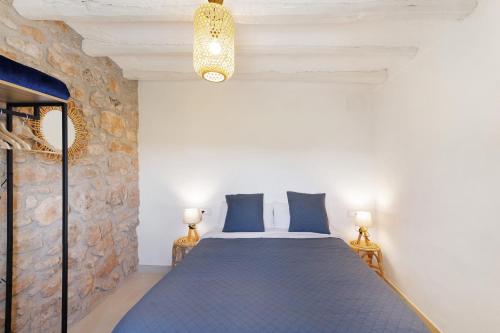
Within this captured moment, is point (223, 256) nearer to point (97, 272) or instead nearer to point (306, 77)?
point (97, 272)

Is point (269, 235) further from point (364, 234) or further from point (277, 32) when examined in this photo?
point (277, 32)

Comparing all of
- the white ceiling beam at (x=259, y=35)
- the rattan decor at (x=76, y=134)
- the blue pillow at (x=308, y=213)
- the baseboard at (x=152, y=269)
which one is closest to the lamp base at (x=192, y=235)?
the baseboard at (x=152, y=269)

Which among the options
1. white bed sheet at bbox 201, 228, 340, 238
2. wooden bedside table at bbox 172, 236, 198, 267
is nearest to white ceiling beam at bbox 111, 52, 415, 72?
white bed sheet at bbox 201, 228, 340, 238

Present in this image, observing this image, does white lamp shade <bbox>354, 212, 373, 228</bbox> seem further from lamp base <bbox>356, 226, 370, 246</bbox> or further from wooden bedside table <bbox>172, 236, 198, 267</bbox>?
wooden bedside table <bbox>172, 236, 198, 267</bbox>

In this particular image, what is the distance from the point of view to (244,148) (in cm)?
283

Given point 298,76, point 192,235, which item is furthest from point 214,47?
point 192,235

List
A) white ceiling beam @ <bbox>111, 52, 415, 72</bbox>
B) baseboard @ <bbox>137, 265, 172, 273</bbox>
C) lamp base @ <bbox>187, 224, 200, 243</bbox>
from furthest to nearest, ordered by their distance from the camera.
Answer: baseboard @ <bbox>137, 265, 172, 273</bbox> → lamp base @ <bbox>187, 224, 200, 243</bbox> → white ceiling beam @ <bbox>111, 52, 415, 72</bbox>

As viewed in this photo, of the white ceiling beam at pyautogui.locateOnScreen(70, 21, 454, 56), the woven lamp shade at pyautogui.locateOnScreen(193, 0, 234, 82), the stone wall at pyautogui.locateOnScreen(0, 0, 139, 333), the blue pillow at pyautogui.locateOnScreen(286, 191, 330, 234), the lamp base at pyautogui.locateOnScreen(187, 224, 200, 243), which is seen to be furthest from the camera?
the lamp base at pyautogui.locateOnScreen(187, 224, 200, 243)

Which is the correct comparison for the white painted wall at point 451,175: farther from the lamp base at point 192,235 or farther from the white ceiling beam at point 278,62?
the lamp base at point 192,235

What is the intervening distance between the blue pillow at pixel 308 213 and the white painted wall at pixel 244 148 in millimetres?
276

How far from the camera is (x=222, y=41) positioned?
1.14m

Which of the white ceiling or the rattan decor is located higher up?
the white ceiling

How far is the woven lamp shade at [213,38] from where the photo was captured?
1.11 m

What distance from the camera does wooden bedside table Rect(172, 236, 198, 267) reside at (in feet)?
8.12
